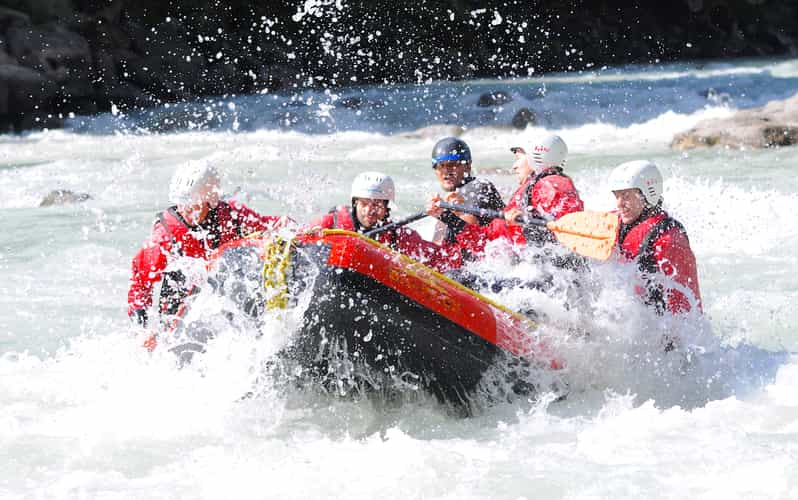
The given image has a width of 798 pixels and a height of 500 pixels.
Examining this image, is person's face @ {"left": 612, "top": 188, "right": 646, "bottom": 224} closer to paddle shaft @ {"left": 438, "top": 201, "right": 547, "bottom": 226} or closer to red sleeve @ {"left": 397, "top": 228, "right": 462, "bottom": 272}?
paddle shaft @ {"left": 438, "top": 201, "right": 547, "bottom": 226}

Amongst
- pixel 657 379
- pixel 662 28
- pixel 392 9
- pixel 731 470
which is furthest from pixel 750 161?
pixel 662 28

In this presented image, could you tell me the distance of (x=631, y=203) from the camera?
5750 millimetres

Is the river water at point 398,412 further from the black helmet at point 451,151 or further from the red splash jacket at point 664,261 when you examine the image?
the black helmet at point 451,151

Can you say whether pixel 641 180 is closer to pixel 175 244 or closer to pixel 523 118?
pixel 175 244

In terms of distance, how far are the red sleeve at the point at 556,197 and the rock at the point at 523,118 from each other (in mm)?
14578

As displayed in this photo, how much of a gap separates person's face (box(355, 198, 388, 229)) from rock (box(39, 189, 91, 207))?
26.8ft

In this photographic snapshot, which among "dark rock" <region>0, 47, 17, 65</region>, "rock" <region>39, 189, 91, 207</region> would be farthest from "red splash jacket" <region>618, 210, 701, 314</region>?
"dark rock" <region>0, 47, 17, 65</region>

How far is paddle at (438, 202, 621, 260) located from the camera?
218 inches

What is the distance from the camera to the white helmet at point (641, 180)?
5.70m

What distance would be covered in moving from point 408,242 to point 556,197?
3.11 feet

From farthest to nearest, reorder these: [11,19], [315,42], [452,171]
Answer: [315,42] < [11,19] < [452,171]

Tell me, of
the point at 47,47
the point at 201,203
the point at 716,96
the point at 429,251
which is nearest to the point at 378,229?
the point at 429,251

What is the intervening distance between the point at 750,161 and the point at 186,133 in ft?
37.2

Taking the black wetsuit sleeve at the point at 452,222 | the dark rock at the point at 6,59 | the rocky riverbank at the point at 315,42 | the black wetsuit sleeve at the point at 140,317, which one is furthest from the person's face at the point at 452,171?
the dark rock at the point at 6,59
